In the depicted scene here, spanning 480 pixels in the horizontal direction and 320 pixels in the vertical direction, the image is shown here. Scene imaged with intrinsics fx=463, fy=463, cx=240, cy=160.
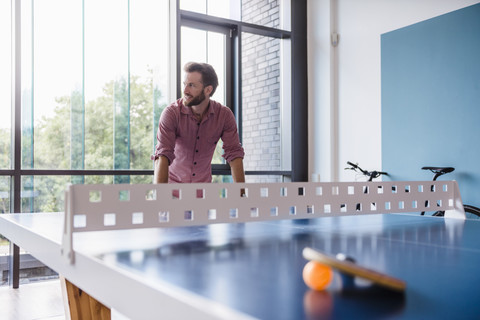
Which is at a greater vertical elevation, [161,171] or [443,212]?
[161,171]

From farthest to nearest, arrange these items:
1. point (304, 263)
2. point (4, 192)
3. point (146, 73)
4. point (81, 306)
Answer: point (146, 73)
point (4, 192)
point (81, 306)
point (304, 263)

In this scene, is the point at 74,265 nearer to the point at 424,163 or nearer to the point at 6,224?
the point at 6,224

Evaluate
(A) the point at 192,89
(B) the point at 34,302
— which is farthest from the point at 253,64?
(B) the point at 34,302

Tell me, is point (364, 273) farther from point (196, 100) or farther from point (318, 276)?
point (196, 100)

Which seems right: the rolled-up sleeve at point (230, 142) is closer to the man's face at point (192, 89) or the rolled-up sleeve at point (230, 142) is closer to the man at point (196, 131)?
the man at point (196, 131)

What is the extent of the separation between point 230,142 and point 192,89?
1.24 ft

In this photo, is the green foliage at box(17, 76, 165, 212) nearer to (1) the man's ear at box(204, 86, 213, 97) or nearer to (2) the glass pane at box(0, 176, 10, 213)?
(2) the glass pane at box(0, 176, 10, 213)

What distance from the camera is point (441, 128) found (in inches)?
144

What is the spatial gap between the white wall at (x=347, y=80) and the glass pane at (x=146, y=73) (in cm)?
162

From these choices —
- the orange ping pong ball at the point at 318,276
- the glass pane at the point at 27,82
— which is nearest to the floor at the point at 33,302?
the glass pane at the point at 27,82

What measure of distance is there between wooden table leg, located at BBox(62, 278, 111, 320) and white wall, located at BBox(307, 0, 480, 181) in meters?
3.19

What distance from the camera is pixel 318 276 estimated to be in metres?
0.63

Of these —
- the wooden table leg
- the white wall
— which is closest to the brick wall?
the white wall

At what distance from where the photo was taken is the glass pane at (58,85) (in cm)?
361
